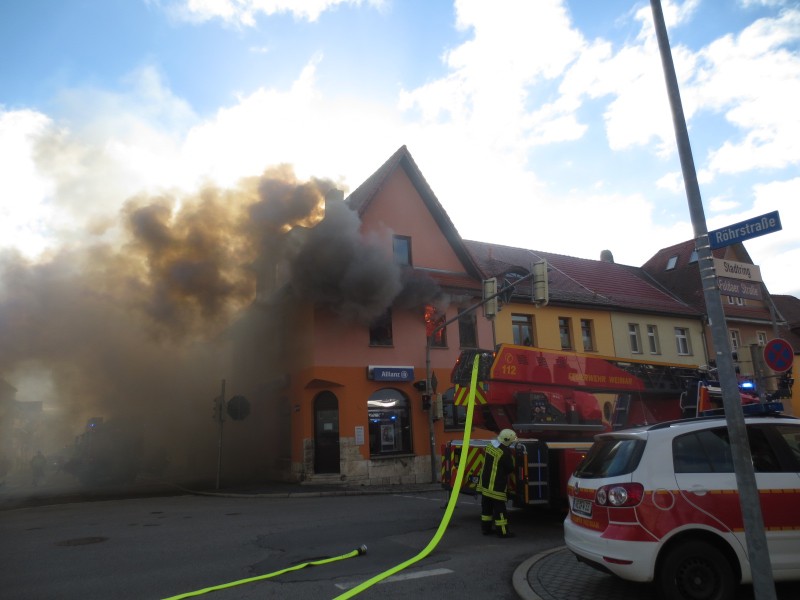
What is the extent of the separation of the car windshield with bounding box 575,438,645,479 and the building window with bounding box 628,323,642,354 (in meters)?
20.9

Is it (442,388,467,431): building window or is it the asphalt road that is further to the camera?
(442,388,467,431): building window

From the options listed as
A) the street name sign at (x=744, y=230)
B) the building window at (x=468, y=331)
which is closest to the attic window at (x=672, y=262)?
the building window at (x=468, y=331)

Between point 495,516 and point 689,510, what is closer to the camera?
point 689,510

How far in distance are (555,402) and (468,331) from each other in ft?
35.2

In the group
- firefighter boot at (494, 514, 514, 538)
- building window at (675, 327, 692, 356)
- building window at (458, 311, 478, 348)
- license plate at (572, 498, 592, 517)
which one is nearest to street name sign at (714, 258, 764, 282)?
license plate at (572, 498, 592, 517)

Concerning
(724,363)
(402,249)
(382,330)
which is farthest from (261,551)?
(402,249)

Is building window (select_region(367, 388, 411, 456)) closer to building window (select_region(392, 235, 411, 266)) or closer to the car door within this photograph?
building window (select_region(392, 235, 411, 266))

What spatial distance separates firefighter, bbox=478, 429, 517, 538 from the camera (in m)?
7.97

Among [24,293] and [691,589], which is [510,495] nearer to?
[691,589]

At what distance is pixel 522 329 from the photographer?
2233 cm

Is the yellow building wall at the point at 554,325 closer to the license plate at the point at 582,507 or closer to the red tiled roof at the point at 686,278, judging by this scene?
the red tiled roof at the point at 686,278

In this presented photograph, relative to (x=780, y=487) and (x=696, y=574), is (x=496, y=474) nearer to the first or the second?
(x=696, y=574)

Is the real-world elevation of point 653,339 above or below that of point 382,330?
above

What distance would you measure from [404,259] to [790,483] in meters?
16.0
